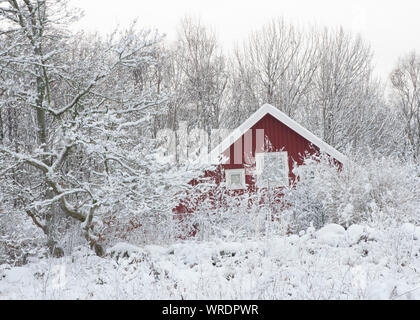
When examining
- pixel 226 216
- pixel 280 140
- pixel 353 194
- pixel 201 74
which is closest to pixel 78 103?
pixel 226 216

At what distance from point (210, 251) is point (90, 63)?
4413mm

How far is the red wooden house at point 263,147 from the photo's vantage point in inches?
534

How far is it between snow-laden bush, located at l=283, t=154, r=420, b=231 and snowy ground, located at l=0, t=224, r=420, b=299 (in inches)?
88.4

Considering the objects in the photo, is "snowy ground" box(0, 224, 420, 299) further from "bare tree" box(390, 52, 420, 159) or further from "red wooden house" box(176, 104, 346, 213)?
"bare tree" box(390, 52, 420, 159)

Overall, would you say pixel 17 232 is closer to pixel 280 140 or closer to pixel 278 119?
pixel 280 140

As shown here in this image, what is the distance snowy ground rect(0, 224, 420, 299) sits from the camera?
4027 mm

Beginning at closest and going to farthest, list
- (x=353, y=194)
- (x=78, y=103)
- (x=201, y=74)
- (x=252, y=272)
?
(x=252, y=272)
(x=78, y=103)
(x=353, y=194)
(x=201, y=74)

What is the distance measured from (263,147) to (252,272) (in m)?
9.52

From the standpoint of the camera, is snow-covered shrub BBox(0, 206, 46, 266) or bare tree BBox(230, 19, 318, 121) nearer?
snow-covered shrub BBox(0, 206, 46, 266)

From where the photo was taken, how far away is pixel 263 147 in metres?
13.9

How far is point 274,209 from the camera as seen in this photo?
11.1 metres

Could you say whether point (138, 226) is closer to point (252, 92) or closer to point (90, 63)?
point (90, 63)

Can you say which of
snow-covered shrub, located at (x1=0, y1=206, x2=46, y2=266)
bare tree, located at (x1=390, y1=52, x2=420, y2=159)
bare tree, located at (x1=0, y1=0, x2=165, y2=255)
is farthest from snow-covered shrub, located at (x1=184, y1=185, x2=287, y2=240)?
bare tree, located at (x1=390, y1=52, x2=420, y2=159)
